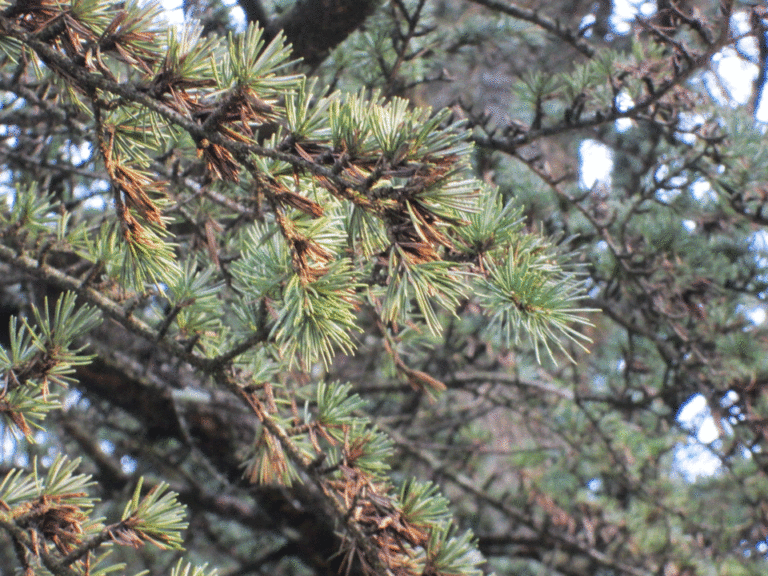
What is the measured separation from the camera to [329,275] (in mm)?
615

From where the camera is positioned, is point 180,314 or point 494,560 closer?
point 180,314

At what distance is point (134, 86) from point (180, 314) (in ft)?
1.08

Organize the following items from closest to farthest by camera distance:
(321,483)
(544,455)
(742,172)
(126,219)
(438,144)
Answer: (438,144) < (126,219) < (321,483) < (742,172) < (544,455)

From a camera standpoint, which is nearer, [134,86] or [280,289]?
[134,86]

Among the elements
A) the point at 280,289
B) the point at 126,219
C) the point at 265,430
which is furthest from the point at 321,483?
the point at 126,219

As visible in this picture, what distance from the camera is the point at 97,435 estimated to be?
7.54 feet

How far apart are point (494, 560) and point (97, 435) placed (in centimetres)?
152

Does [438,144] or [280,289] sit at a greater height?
[438,144]

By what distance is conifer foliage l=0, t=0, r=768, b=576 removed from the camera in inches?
22.6

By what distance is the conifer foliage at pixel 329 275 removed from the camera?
573mm

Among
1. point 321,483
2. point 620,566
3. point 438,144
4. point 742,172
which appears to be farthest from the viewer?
point 620,566

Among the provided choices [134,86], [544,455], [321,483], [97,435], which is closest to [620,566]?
[544,455]

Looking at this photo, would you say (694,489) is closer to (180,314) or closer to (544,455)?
(544,455)

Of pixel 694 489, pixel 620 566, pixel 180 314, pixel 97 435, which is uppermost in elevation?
pixel 180 314
